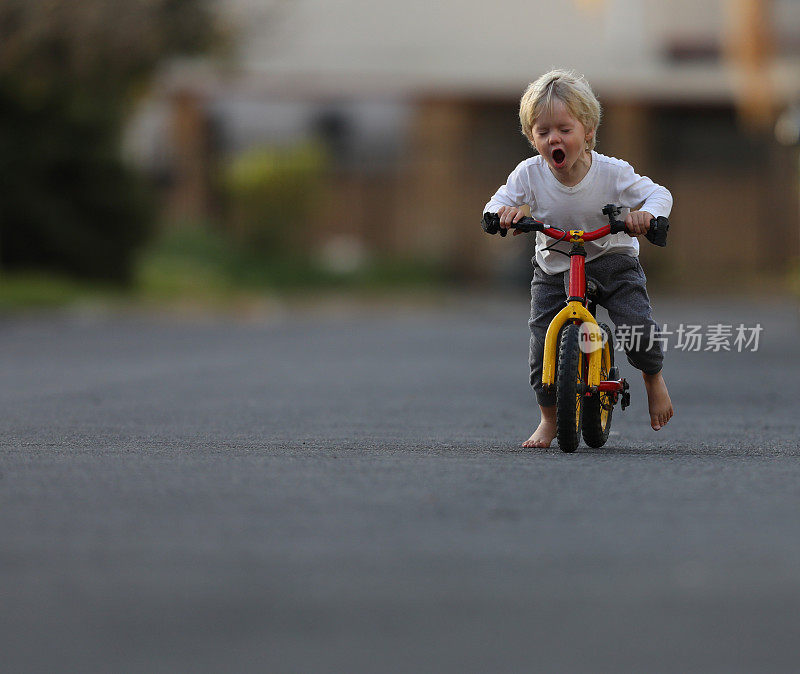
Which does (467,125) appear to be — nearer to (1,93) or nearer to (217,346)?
(1,93)

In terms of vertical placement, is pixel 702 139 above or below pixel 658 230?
below

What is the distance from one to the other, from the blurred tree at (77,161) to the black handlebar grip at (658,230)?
51.2 feet

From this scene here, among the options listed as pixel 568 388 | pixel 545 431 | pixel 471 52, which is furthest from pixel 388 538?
pixel 471 52

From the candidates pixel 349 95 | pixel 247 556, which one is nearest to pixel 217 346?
pixel 247 556

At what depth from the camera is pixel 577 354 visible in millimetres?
6984

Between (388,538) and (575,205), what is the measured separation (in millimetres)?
2679

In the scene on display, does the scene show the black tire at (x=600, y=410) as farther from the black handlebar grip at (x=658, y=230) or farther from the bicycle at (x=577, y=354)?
the black handlebar grip at (x=658, y=230)

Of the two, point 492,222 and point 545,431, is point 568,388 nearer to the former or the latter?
point 545,431

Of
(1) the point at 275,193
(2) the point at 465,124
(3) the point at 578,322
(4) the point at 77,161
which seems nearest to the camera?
(3) the point at 578,322

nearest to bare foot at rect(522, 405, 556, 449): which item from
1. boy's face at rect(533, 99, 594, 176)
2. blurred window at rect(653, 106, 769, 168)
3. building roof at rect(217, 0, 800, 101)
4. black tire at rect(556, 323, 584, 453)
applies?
black tire at rect(556, 323, 584, 453)

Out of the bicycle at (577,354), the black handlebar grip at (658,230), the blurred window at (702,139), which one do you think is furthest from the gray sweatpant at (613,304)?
the blurred window at (702,139)

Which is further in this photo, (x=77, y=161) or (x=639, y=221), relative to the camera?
(x=77, y=161)

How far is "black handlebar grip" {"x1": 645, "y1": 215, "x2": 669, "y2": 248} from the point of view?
6.80 metres

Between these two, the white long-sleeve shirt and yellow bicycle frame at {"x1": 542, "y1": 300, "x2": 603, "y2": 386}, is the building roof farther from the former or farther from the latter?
yellow bicycle frame at {"x1": 542, "y1": 300, "x2": 603, "y2": 386}
